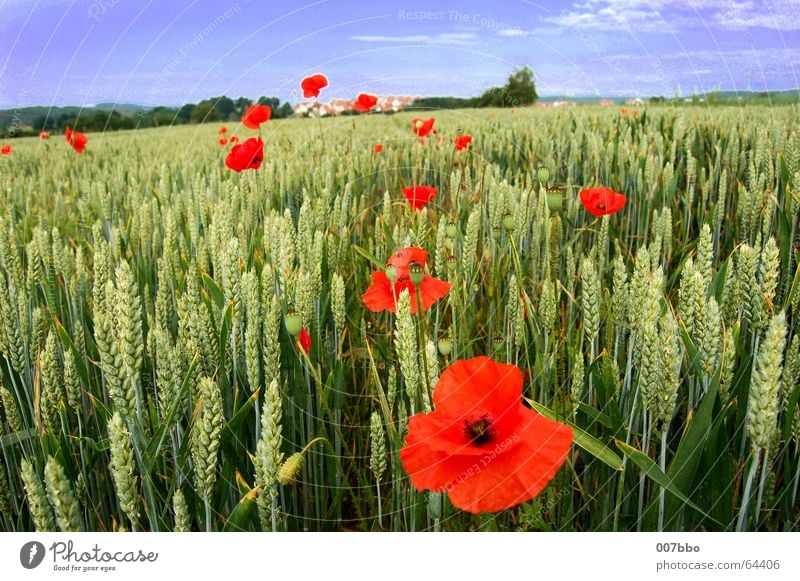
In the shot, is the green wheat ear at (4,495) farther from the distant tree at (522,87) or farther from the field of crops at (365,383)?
the distant tree at (522,87)

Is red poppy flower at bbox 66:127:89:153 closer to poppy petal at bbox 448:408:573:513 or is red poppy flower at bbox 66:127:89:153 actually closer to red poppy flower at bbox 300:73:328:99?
red poppy flower at bbox 300:73:328:99

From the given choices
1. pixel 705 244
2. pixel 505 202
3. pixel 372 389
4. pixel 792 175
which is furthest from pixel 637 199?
pixel 372 389

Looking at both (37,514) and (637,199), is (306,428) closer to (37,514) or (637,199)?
(37,514)

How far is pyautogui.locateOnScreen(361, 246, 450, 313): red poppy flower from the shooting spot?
77 centimetres

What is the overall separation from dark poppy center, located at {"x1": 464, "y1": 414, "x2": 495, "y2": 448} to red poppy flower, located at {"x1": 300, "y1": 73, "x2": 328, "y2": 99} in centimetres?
65

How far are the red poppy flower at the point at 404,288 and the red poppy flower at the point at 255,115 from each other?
680 millimetres

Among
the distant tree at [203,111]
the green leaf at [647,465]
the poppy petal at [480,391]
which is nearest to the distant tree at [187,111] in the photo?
the distant tree at [203,111]

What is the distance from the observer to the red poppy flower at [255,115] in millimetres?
1377

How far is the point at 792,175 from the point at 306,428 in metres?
1.05

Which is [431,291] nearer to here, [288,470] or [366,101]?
[288,470]

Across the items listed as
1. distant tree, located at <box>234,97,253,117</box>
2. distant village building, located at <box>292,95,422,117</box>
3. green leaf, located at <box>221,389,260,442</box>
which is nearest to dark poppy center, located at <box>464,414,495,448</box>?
green leaf, located at <box>221,389,260,442</box>

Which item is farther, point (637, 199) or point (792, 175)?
point (637, 199)

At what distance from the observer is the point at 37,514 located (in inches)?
20.5

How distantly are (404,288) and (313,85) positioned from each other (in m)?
0.47
